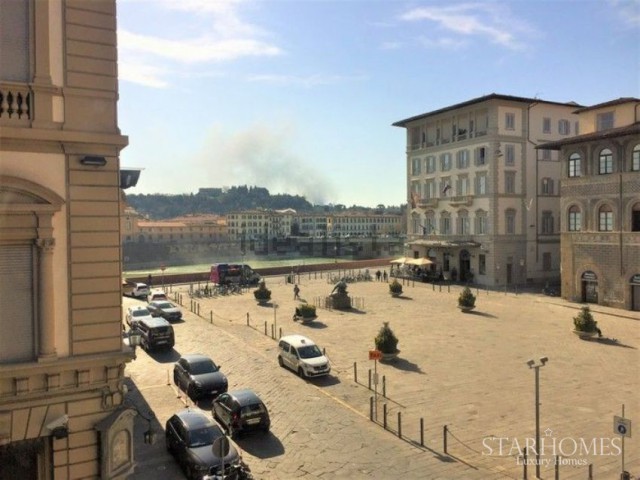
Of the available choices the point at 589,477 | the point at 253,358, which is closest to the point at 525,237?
the point at 253,358

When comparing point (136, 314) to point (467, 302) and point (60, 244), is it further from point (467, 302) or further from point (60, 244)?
point (60, 244)

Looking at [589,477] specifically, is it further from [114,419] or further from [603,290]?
[603,290]

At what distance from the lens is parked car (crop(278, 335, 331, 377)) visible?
73.3 feet

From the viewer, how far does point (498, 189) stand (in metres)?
54.2

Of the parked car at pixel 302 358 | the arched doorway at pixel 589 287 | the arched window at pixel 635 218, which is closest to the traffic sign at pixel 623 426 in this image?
the parked car at pixel 302 358

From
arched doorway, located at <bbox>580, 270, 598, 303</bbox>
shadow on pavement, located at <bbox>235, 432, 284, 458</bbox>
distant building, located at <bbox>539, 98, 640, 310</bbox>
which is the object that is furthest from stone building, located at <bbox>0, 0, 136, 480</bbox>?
arched doorway, located at <bbox>580, 270, 598, 303</bbox>

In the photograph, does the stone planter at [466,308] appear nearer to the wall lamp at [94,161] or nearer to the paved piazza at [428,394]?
the paved piazza at [428,394]

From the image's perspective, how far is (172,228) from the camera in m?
159

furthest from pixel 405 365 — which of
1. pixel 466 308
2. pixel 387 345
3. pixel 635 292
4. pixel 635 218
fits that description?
pixel 635 218

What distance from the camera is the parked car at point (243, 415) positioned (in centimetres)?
1634

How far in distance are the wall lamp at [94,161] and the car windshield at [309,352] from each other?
1530cm

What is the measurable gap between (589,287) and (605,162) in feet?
32.0

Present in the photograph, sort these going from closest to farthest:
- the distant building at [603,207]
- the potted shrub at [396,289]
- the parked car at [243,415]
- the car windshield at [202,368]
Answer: the parked car at [243,415] < the car windshield at [202,368] < the distant building at [603,207] < the potted shrub at [396,289]

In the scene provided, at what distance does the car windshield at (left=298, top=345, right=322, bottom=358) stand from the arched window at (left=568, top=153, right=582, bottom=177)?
29.9m
